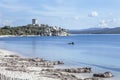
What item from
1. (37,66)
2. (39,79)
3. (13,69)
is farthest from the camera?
(37,66)

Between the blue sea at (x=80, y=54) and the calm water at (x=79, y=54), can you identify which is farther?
the calm water at (x=79, y=54)

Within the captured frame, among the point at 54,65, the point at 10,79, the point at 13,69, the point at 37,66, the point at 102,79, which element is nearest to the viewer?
the point at 10,79

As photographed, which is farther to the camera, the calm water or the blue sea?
the calm water

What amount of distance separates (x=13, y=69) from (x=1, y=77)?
539 inches

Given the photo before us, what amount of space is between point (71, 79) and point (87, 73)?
26.1 ft

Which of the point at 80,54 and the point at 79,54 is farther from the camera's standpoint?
the point at 80,54

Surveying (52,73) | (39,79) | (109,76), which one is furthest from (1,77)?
(109,76)

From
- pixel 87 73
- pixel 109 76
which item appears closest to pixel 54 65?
pixel 87 73

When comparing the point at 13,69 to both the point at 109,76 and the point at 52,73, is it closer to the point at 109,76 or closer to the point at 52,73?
the point at 52,73

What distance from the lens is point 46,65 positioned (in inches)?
1758

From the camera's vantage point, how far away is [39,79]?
30812mm

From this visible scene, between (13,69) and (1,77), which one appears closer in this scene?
(1,77)

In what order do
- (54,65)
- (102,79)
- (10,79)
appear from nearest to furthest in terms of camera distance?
(10,79), (102,79), (54,65)

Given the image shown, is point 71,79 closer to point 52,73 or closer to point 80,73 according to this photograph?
point 52,73
